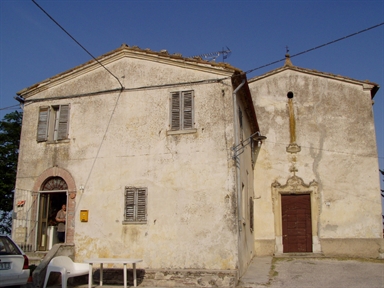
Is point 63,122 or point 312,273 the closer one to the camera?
point 312,273

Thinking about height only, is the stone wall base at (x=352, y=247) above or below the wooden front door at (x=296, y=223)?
below

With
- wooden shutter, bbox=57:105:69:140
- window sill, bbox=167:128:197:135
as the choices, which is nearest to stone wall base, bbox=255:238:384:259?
window sill, bbox=167:128:197:135

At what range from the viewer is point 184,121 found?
1217cm

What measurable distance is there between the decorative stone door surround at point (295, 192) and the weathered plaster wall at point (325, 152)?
176mm

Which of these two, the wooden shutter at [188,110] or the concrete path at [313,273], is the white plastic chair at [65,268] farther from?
the wooden shutter at [188,110]

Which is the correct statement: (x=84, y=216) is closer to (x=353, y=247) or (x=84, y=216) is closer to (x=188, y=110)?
(x=188, y=110)

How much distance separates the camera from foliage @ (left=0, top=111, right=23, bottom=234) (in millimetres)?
22234

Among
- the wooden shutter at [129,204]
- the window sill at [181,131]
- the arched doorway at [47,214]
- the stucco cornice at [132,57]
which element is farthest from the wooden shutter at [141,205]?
the stucco cornice at [132,57]

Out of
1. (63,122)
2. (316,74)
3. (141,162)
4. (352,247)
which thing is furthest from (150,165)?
(316,74)

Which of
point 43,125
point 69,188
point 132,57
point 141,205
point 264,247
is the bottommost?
point 264,247

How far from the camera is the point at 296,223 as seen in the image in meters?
17.5

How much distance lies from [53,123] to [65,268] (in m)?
5.08

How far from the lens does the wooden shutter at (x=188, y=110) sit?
12.1m

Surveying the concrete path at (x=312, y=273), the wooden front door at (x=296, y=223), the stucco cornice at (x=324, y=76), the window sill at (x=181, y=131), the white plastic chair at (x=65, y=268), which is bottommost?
the concrete path at (x=312, y=273)
